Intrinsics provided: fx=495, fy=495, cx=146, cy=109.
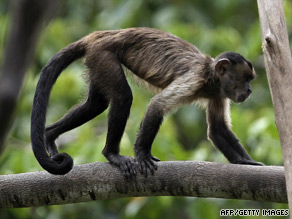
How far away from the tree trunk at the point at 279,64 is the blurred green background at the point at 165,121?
6.34 ft

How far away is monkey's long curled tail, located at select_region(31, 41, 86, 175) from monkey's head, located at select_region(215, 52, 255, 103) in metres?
1.75

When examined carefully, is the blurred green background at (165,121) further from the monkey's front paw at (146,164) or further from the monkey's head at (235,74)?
the monkey's front paw at (146,164)

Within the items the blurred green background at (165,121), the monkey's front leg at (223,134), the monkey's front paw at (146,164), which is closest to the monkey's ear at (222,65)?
the monkey's front leg at (223,134)

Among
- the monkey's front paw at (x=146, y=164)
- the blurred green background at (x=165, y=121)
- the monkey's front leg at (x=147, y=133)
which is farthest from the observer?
the blurred green background at (x=165, y=121)

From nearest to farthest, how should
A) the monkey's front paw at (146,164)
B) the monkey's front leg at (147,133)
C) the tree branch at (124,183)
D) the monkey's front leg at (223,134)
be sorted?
the tree branch at (124,183) → the monkey's front paw at (146,164) → the monkey's front leg at (147,133) → the monkey's front leg at (223,134)

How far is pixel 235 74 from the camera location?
6234 millimetres

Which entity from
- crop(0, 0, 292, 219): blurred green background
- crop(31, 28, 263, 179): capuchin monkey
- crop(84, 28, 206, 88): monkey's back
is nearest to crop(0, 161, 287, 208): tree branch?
crop(31, 28, 263, 179): capuchin monkey

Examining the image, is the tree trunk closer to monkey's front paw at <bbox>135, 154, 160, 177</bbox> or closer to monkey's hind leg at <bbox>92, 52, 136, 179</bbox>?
monkey's front paw at <bbox>135, 154, 160, 177</bbox>

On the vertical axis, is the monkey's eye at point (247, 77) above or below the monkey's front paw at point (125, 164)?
above

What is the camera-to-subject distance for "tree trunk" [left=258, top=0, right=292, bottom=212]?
13.7 ft

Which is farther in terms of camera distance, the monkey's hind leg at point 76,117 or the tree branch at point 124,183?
the monkey's hind leg at point 76,117

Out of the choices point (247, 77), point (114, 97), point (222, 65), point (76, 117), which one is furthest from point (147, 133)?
point (247, 77)

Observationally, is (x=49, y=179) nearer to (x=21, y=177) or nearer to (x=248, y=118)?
(x=21, y=177)

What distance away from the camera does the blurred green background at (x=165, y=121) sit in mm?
7312
